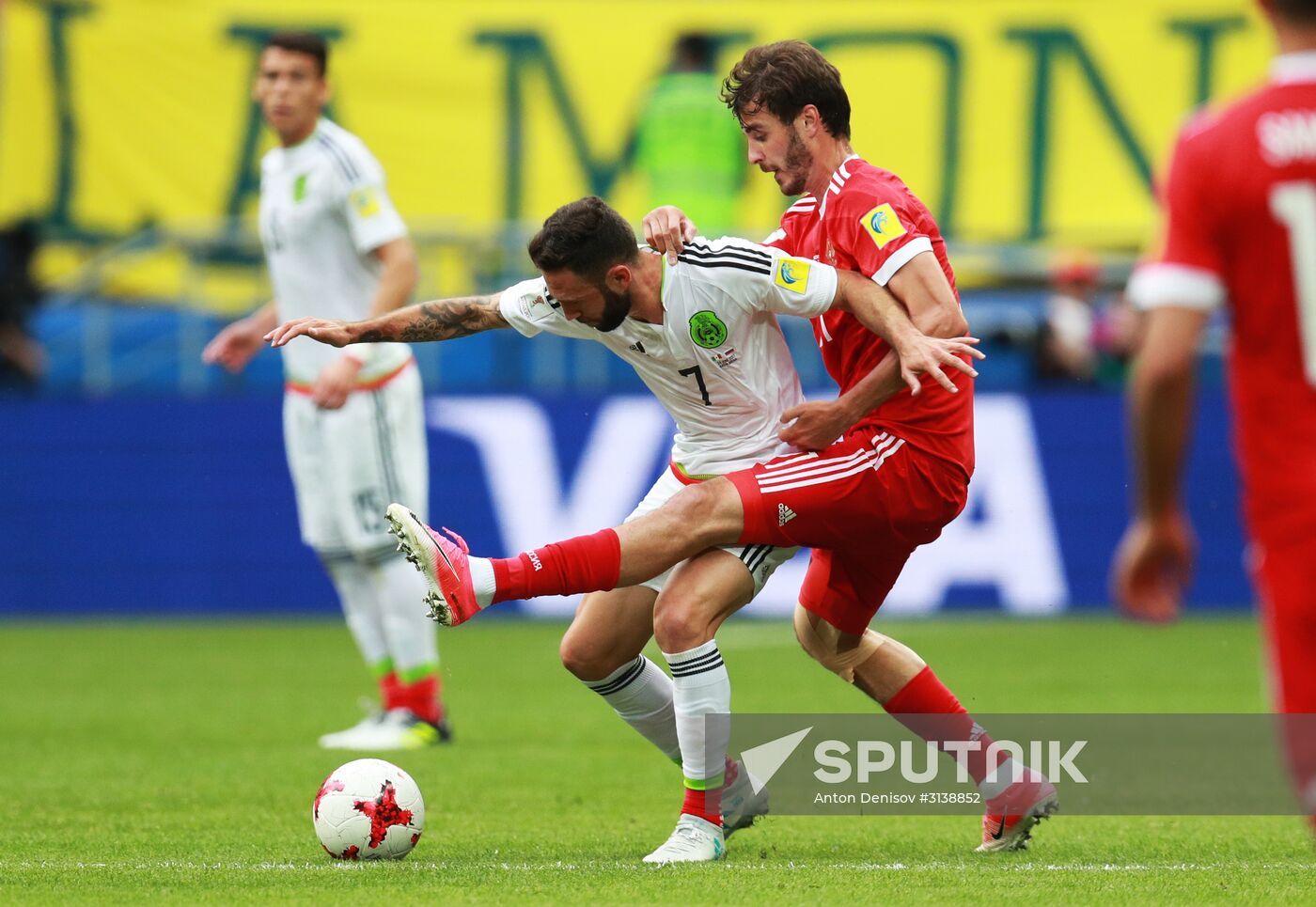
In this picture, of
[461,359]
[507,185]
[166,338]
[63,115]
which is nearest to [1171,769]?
[461,359]

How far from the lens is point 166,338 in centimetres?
1587

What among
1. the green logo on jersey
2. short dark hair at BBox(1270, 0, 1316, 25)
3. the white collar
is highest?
short dark hair at BBox(1270, 0, 1316, 25)

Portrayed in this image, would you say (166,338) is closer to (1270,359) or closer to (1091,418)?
(1091,418)

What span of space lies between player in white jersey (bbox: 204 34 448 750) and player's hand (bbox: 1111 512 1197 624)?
546cm

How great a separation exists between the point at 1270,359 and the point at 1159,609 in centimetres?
52

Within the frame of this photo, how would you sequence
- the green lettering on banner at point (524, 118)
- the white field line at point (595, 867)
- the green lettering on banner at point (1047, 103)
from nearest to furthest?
the white field line at point (595, 867)
the green lettering on banner at point (524, 118)
the green lettering on banner at point (1047, 103)

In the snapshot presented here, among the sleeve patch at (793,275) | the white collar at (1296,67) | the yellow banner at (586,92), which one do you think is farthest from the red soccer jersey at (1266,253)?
the yellow banner at (586,92)

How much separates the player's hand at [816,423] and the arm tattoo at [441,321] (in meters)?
0.96

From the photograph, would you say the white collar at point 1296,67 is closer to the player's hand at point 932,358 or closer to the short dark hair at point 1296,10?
the short dark hair at point 1296,10

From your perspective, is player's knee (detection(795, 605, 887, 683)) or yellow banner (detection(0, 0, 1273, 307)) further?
yellow banner (detection(0, 0, 1273, 307))

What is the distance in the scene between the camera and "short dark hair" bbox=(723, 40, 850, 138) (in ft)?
19.4

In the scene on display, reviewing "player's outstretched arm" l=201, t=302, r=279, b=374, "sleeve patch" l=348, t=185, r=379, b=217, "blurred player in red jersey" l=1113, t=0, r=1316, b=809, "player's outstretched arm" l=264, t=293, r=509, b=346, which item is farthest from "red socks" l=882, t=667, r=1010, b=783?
"player's outstretched arm" l=201, t=302, r=279, b=374

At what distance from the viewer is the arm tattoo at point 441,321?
20.0 ft

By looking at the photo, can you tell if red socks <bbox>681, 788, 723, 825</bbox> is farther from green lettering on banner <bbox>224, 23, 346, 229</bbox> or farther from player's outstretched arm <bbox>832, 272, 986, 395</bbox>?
green lettering on banner <bbox>224, 23, 346, 229</bbox>
